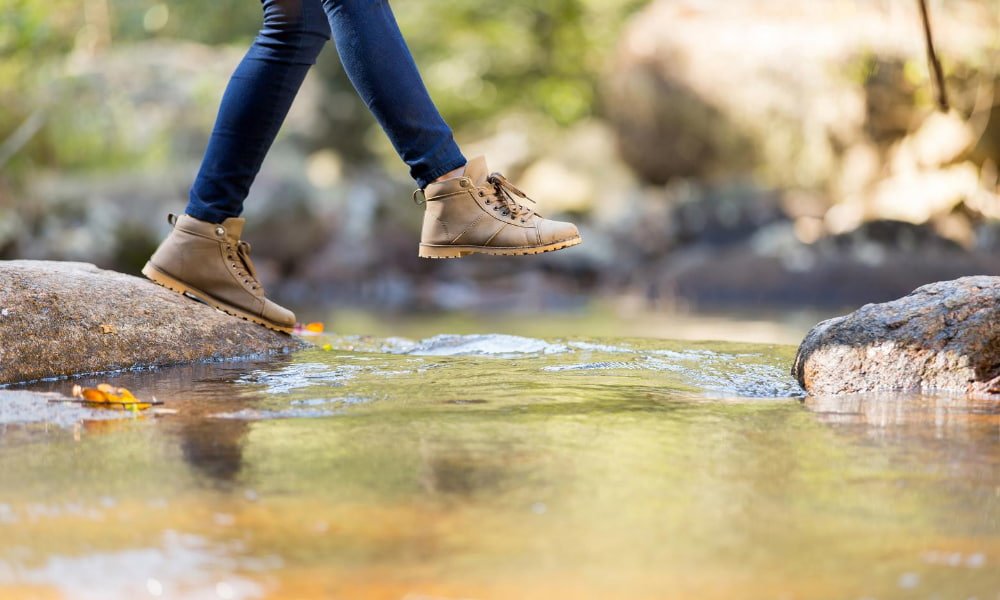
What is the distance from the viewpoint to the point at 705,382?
2.54 metres

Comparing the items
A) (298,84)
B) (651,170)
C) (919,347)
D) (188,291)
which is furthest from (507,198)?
(651,170)

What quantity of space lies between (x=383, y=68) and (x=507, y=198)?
0.50m

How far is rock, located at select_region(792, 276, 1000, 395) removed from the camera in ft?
→ 8.11

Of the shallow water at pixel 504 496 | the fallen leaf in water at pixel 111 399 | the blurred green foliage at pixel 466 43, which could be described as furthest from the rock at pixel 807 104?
the fallen leaf in water at pixel 111 399

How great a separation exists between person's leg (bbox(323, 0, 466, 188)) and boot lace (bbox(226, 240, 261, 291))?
677mm

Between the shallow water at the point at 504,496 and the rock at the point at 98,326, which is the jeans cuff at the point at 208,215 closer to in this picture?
the rock at the point at 98,326

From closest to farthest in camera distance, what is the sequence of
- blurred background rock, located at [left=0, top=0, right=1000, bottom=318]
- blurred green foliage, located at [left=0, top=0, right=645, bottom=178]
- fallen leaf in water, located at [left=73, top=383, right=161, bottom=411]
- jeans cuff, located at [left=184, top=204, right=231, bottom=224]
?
fallen leaf in water, located at [left=73, top=383, right=161, bottom=411] → jeans cuff, located at [left=184, top=204, right=231, bottom=224] → blurred background rock, located at [left=0, top=0, right=1000, bottom=318] → blurred green foliage, located at [left=0, top=0, right=645, bottom=178]

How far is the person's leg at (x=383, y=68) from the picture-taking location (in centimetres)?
257

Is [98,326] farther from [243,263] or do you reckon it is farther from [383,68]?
[383,68]

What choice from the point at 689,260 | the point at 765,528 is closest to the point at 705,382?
the point at 765,528

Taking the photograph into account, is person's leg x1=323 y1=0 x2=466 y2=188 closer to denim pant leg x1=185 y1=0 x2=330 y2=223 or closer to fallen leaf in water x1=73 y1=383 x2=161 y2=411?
denim pant leg x1=185 y1=0 x2=330 y2=223

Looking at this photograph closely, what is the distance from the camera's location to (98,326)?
9.43ft

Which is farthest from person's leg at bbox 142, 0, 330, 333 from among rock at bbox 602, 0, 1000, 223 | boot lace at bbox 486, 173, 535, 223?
rock at bbox 602, 0, 1000, 223

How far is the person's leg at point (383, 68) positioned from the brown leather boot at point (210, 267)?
0.65 metres
